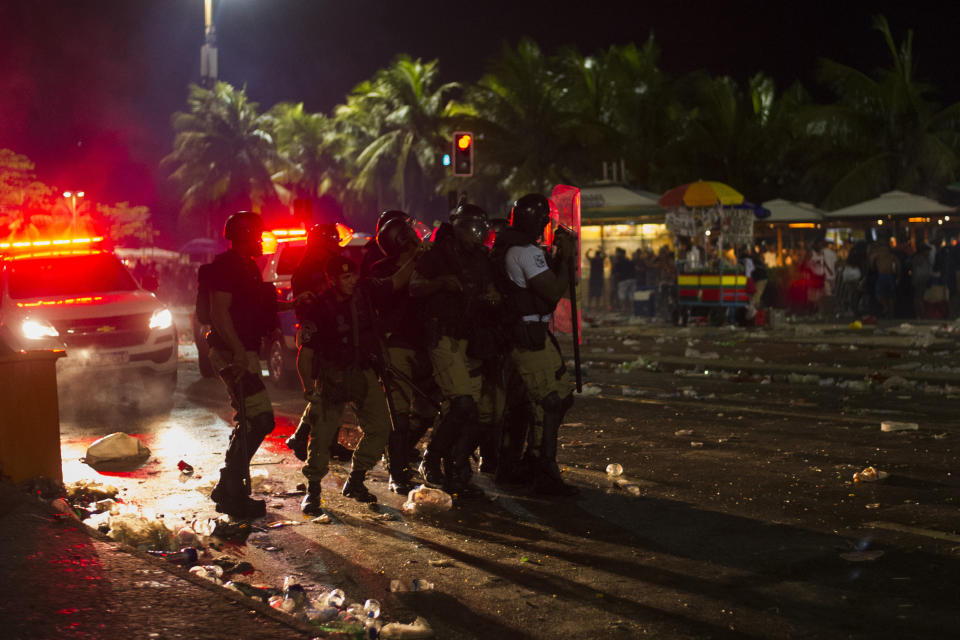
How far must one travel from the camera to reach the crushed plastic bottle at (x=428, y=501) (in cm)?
698

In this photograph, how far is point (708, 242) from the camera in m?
23.9

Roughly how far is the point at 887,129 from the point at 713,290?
21719mm

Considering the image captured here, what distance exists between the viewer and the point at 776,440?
9.23 m

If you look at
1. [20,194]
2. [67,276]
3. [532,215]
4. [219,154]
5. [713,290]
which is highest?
[219,154]

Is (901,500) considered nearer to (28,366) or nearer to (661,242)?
(28,366)

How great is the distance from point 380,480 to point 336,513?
3.45 feet

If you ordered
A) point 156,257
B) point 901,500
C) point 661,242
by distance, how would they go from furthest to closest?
point 156,257, point 661,242, point 901,500

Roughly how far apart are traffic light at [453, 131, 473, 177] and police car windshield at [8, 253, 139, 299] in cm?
739

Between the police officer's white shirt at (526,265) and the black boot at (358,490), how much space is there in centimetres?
148

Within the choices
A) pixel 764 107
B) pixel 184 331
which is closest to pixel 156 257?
pixel 764 107

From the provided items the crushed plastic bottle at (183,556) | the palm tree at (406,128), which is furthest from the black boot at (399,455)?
the palm tree at (406,128)

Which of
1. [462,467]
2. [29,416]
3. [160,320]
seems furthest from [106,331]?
[462,467]

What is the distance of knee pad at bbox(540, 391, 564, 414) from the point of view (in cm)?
731

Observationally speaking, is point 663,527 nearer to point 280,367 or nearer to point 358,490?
point 358,490
